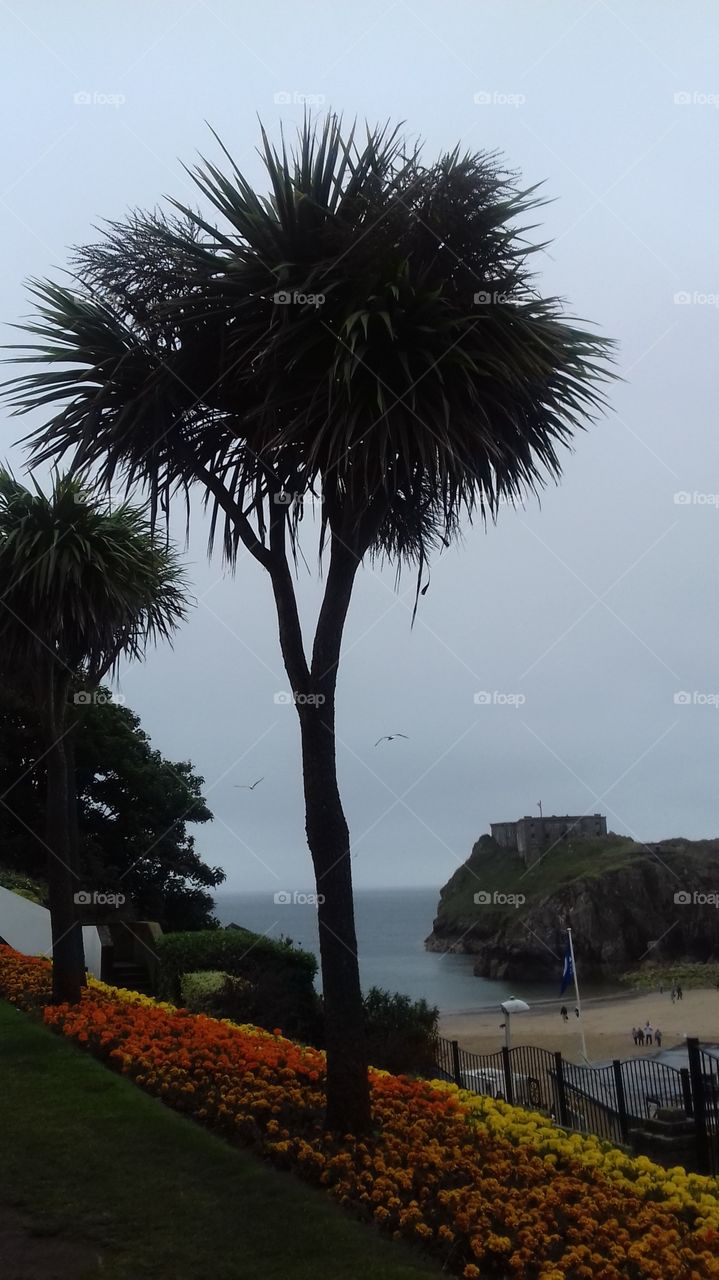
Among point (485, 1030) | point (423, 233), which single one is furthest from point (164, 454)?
point (485, 1030)

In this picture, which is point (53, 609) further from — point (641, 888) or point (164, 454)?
point (641, 888)

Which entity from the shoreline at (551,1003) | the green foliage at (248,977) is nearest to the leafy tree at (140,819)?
the green foliage at (248,977)

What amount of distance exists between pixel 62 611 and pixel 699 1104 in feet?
26.6

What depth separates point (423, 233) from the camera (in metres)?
6.93

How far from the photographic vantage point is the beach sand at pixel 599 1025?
1526 inches

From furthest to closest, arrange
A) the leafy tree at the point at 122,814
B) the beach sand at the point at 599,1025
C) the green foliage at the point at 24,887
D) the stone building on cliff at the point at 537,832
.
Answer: the stone building on cliff at the point at 537,832 → the beach sand at the point at 599,1025 → the leafy tree at the point at 122,814 → the green foliage at the point at 24,887

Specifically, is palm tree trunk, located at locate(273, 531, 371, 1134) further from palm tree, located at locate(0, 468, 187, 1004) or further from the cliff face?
the cliff face

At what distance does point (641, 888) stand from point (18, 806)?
62.3 m

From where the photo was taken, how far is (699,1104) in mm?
8969

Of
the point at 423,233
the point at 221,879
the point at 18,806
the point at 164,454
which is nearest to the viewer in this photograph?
the point at 423,233

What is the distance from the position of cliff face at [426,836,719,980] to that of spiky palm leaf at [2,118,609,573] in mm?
69047

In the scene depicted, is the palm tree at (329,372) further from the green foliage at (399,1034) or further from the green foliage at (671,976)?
the green foliage at (671,976)

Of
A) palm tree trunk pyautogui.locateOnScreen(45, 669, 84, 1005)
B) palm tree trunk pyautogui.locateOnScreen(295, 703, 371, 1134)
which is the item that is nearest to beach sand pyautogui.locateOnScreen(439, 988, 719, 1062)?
palm tree trunk pyautogui.locateOnScreen(45, 669, 84, 1005)

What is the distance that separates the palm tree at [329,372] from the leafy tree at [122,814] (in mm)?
20436
